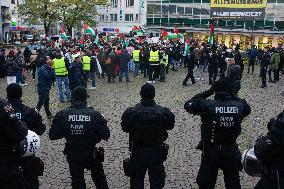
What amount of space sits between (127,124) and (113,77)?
1383 centimetres

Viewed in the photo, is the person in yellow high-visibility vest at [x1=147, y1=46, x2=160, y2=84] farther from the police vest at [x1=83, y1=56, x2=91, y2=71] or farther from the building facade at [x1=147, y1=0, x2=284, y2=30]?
the building facade at [x1=147, y1=0, x2=284, y2=30]

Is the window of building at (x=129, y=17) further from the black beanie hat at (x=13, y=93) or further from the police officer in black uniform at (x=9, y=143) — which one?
the police officer in black uniform at (x=9, y=143)

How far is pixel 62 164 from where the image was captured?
7.94 m

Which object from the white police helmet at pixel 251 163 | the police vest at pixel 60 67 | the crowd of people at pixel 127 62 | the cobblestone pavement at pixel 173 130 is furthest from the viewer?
the crowd of people at pixel 127 62

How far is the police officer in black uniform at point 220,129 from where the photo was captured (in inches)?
223

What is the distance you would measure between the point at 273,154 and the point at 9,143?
2990mm

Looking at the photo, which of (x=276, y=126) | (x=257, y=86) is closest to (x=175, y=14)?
(x=257, y=86)

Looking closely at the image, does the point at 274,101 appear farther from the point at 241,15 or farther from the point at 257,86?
the point at 241,15

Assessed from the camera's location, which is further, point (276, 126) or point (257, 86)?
point (257, 86)

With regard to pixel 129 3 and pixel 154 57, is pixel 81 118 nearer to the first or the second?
pixel 154 57

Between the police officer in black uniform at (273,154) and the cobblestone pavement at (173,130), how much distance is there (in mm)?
2865

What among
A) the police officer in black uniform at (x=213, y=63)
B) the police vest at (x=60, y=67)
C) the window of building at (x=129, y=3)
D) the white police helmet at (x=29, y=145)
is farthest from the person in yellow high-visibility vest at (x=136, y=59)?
the window of building at (x=129, y=3)

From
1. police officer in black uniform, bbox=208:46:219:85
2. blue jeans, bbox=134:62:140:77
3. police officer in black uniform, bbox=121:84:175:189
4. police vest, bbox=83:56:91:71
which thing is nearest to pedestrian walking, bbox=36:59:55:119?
police vest, bbox=83:56:91:71

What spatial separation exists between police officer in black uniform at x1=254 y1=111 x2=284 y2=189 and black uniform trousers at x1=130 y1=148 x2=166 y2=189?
5.62ft
